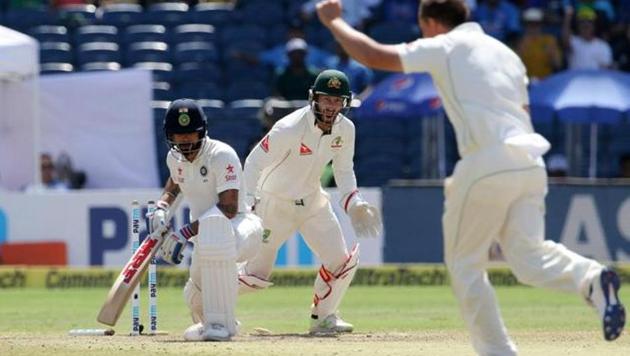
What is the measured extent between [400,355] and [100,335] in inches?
94.7

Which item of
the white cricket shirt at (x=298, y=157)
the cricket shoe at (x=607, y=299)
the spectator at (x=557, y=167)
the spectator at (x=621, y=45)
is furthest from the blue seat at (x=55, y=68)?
the cricket shoe at (x=607, y=299)

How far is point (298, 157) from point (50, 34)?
1061cm

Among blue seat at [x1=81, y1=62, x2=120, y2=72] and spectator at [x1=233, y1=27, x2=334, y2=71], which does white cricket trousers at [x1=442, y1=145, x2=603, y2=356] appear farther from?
blue seat at [x1=81, y1=62, x2=120, y2=72]

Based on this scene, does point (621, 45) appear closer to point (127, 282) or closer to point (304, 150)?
point (304, 150)

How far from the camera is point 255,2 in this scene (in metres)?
19.9

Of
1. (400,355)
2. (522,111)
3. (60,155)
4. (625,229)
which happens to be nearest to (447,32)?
(522,111)

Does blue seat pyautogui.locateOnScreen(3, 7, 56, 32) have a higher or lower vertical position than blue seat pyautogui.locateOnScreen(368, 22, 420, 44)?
higher

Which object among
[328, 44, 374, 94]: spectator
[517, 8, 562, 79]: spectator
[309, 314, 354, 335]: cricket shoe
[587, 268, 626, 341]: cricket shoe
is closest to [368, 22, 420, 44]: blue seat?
[328, 44, 374, 94]: spectator

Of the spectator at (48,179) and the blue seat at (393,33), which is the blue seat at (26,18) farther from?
the blue seat at (393,33)

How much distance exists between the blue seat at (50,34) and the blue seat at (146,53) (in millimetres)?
967

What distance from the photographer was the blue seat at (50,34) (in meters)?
19.9

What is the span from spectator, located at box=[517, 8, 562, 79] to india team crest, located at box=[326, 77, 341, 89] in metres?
8.48

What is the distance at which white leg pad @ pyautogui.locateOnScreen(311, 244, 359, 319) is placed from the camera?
10.1 metres

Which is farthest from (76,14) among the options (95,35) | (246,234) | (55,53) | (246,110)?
(246,234)
